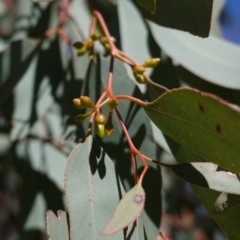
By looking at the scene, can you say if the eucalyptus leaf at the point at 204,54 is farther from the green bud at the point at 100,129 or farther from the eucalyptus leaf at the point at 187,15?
the green bud at the point at 100,129

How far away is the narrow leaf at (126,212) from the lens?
750mm

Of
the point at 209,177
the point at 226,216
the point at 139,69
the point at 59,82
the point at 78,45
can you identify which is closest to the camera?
the point at 209,177

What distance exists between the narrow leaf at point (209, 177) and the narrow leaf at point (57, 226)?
196 mm

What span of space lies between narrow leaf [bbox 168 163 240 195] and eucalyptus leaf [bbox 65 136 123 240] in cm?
12

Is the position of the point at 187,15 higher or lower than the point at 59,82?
higher

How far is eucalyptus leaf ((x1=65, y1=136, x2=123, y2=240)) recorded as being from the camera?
891mm

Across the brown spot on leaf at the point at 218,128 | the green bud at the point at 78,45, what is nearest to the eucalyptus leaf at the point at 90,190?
the brown spot on leaf at the point at 218,128

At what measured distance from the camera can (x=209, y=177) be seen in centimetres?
88

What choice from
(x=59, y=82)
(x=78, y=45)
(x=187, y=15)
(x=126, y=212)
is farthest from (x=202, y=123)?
(x=59, y=82)

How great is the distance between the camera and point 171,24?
1072 mm

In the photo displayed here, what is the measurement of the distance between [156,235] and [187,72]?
57 cm

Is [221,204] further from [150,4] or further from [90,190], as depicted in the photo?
[150,4]

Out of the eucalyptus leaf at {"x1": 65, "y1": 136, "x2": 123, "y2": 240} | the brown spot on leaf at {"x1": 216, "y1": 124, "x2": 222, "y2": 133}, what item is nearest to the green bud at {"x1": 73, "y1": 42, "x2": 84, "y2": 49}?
the eucalyptus leaf at {"x1": 65, "y1": 136, "x2": 123, "y2": 240}

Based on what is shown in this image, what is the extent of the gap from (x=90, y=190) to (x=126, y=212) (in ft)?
0.52
